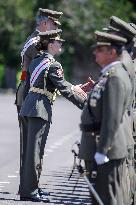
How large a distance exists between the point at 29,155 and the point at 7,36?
51043 millimetres

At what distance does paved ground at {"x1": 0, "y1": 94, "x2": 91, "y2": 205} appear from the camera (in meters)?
11.0

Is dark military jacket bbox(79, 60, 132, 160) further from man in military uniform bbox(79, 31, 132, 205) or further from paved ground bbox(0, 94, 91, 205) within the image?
paved ground bbox(0, 94, 91, 205)

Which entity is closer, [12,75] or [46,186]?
[46,186]

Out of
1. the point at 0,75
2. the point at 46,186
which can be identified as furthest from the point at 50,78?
the point at 0,75

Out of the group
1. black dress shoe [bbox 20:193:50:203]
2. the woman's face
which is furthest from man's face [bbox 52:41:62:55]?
black dress shoe [bbox 20:193:50:203]

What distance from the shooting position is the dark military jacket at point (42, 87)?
10039 millimetres

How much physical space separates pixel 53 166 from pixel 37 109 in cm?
484

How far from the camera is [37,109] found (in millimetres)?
10219

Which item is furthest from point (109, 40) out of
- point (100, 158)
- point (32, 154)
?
point (32, 154)

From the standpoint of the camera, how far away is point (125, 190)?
7.36 meters

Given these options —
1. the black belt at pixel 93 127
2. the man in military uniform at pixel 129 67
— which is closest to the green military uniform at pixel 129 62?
the man in military uniform at pixel 129 67

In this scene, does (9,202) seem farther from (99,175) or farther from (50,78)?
(99,175)

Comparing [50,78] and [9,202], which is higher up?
[50,78]

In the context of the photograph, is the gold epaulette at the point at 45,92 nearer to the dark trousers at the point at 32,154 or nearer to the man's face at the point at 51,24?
the dark trousers at the point at 32,154
